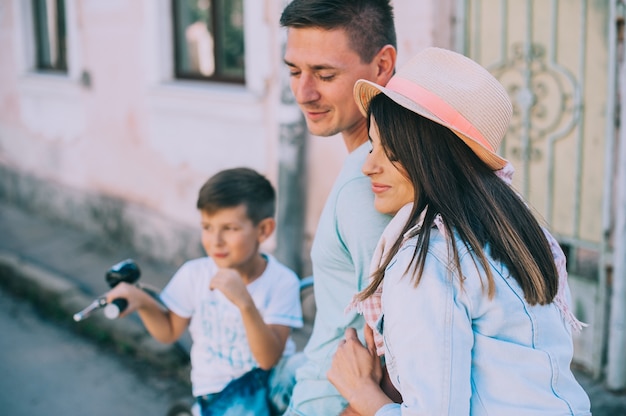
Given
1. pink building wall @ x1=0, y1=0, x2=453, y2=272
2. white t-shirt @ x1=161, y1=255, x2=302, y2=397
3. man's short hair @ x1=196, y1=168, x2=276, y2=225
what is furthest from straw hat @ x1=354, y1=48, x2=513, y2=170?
pink building wall @ x1=0, y1=0, x2=453, y2=272

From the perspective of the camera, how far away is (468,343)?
4.62 ft

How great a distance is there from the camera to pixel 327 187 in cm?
527

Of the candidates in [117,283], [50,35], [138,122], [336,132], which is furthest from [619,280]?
[50,35]

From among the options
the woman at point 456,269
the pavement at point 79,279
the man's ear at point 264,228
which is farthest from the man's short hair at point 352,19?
the pavement at point 79,279

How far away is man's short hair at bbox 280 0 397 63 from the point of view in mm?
2041

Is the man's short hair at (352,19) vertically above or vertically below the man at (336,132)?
above

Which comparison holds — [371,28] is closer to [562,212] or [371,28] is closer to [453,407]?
[453,407]

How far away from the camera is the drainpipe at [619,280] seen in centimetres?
358

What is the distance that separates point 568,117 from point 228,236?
223cm

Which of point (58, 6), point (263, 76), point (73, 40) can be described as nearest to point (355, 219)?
point (263, 76)

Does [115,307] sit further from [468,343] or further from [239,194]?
[468,343]

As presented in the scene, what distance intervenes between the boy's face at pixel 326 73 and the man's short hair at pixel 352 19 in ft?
0.06

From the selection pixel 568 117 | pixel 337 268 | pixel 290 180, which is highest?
pixel 568 117

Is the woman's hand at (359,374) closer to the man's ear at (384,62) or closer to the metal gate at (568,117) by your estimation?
the man's ear at (384,62)
